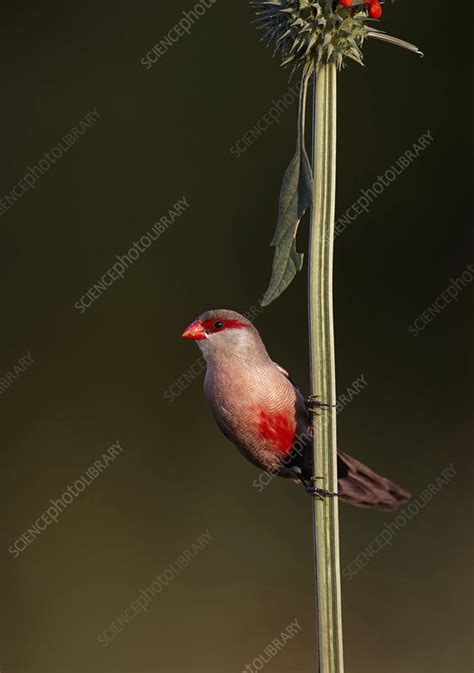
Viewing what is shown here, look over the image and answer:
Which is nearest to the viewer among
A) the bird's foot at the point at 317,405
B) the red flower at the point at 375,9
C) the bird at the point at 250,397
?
the bird's foot at the point at 317,405

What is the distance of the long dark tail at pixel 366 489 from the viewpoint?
6.37 ft

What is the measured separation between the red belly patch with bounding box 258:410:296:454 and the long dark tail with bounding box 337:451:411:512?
5.7 inches

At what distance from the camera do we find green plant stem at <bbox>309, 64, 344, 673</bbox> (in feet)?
4.40

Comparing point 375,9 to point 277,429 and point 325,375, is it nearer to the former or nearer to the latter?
point 325,375

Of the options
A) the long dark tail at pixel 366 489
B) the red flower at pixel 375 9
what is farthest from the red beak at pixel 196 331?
the red flower at pixel 375 9

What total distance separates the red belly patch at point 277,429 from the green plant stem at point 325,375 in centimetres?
43

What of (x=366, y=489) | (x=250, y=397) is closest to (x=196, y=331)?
(x=250, y=397)

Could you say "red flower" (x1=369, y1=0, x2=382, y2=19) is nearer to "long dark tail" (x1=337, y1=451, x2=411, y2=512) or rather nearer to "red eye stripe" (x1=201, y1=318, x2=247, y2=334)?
"red eye stripe" (x1=201, y1=318, x2=247, y2=334)

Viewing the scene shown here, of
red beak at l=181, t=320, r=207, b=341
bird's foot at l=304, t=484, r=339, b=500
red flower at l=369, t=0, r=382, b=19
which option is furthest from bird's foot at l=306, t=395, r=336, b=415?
red flower at l=369, t=0, r=382, b=19

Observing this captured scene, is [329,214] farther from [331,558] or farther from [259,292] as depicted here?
[259,292]

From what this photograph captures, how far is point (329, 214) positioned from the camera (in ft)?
4.56

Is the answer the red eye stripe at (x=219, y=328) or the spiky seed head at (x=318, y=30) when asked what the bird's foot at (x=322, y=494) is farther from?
the spiky seed head at (x=318, y=30)

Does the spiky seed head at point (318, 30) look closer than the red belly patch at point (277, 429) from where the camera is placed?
Yes

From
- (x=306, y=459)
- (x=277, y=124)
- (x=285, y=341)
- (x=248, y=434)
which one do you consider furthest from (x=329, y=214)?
(x=277, y=124)
